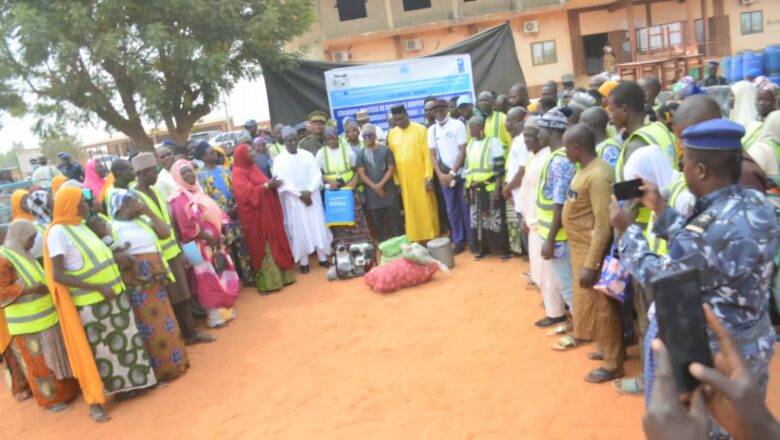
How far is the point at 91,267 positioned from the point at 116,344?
66 cm

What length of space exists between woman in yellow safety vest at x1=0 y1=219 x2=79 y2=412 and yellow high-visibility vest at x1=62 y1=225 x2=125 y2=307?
1.39 feet

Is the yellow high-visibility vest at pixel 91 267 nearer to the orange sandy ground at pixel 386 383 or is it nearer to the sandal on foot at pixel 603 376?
the orange sandy ground at pixel 386 383

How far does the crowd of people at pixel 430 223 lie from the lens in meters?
1.95

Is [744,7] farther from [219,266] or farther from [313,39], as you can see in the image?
[219,266]

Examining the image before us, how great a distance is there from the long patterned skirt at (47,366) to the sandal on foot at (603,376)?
13.4ft

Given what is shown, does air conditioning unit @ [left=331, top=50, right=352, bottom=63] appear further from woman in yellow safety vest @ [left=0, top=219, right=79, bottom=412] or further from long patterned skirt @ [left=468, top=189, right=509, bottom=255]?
woman in yellow safety vest @ [left=0, top=219, right=79, bottom=412]

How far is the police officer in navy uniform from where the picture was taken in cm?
181

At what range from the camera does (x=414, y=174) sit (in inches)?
306

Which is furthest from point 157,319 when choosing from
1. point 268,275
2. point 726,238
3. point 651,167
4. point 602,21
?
point 602,21

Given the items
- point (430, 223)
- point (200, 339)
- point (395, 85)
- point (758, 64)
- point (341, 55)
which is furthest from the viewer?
point (341, 55)

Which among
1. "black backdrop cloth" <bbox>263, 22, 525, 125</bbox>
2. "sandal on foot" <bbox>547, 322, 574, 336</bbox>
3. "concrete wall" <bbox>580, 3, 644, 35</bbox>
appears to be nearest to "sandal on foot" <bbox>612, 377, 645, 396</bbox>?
"sandal on foot" <bbox>547, 322, 574, 336</bbox>

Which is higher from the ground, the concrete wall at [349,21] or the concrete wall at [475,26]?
the concrete wall at [349,21]

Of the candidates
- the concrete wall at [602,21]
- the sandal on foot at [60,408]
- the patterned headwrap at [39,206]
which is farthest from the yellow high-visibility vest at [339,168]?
the concrete wall at [602,21]

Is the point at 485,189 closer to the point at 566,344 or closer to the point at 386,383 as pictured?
the point at 566,344
